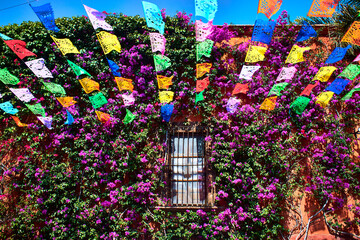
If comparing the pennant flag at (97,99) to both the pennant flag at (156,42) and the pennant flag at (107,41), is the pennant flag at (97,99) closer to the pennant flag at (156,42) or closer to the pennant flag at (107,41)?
the pennant flag at (107,41)

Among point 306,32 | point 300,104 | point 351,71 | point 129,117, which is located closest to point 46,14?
point 129,117

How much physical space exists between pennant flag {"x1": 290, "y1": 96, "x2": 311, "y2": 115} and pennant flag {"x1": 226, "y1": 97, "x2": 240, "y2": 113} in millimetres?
1644

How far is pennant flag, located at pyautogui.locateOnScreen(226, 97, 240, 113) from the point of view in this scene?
296 inches

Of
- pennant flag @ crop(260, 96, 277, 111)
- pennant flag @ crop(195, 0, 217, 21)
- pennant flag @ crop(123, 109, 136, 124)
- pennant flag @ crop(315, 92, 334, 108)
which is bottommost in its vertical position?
pennant flag @ crop(123, 109, 136, 124)

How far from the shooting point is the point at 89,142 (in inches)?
310

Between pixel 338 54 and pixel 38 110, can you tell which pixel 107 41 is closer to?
pixel 38 110

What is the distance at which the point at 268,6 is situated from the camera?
5996 millimetres

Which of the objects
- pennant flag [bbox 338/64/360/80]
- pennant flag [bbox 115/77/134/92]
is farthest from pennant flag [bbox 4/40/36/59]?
pennant flag [bbox 338/64/360/80]

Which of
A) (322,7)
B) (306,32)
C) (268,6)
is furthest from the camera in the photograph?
(306,32)

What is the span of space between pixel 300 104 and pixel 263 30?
239 centimetres

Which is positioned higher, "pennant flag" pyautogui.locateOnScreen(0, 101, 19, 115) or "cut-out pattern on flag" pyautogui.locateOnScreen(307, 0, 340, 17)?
"cut-out pattern on flag" pyautogui.locateOnScreen(307, 0, 340, 17)

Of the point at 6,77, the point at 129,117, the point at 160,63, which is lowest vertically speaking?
the point at 129,117

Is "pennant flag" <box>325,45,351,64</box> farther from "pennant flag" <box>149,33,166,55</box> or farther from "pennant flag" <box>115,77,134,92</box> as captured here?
"pennant flag" <box>115,77,134,92</box>

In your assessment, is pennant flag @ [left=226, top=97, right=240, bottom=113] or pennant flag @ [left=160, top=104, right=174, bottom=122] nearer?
pennant flag @ [left=160, top=104, right=174, bottom=122]
